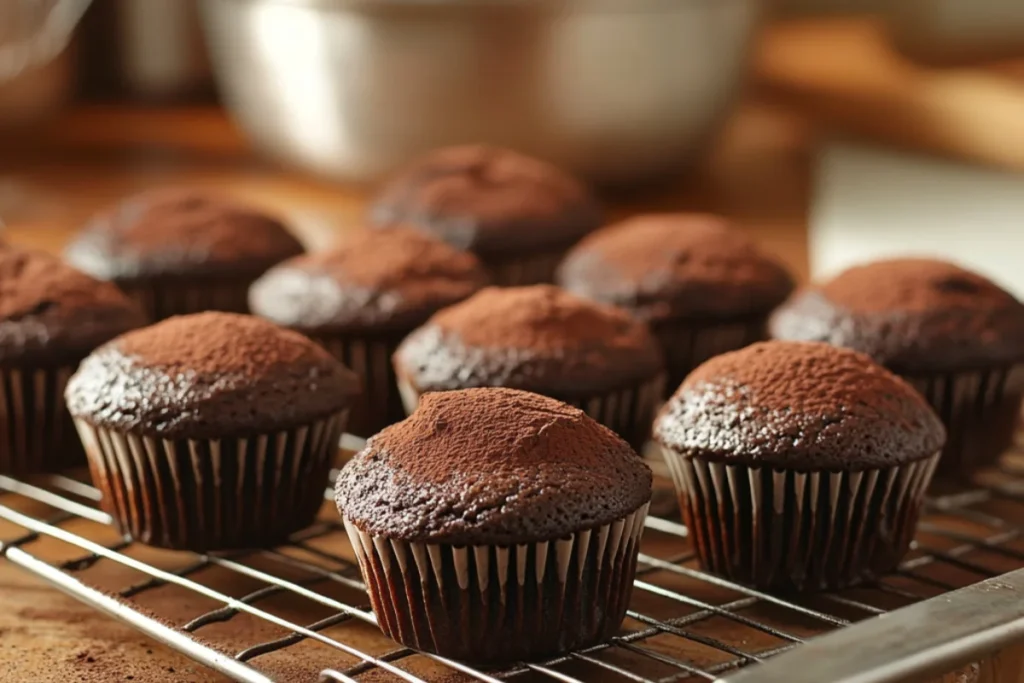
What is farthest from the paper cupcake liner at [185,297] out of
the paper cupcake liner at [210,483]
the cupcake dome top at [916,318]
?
the cupcake dome top at [916,318]

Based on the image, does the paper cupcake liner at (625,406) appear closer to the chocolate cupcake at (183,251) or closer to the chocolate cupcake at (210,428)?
the chocolate cupcake at (210,428)

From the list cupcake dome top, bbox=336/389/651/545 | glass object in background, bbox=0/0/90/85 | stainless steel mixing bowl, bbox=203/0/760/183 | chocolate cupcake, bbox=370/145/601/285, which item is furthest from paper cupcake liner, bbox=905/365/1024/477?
glass object in background, bbox=0/0/90/85

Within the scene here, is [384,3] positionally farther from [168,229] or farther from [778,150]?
[778,150]

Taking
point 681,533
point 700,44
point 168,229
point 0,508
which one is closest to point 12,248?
point 168,229

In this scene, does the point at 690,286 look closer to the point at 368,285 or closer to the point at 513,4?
the point at 368,285

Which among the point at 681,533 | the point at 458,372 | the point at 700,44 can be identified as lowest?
the point at 681,533
